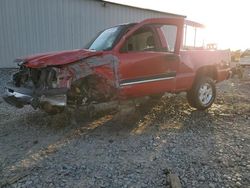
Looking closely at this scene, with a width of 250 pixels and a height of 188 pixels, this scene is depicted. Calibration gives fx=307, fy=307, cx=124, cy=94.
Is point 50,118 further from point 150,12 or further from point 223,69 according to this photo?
point 150,12

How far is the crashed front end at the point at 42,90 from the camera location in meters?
5.27

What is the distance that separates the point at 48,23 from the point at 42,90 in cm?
1108

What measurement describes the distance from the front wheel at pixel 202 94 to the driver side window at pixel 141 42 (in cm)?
164

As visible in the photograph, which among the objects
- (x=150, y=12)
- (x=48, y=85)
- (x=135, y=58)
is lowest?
(x=48, y=85)

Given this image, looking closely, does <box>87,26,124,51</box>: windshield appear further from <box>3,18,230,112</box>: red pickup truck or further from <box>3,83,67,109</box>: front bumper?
<box>3,83,67,109</box>: front bumper

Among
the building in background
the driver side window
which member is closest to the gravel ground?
the driver side window

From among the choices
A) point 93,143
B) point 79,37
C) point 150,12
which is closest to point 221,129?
point 93,143

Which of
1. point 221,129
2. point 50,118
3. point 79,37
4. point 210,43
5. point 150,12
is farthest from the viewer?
point 150,12

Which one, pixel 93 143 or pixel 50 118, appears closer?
pixel 93 143

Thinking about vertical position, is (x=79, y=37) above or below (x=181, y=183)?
above

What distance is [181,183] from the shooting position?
3645 millimetres

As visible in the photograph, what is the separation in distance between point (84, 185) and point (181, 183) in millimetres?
1146

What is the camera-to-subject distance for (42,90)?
538 centimetres

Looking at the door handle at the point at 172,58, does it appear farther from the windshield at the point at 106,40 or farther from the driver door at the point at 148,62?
the windshield at the point at 106,40
